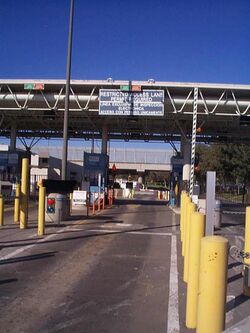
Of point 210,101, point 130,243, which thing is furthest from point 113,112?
point 130,243

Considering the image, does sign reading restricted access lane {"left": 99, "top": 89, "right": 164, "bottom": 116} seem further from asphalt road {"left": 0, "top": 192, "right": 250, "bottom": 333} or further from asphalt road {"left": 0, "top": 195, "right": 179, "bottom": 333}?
asphalt road {"left": 0, "top": 192, "right": 250, "bottom": 333}

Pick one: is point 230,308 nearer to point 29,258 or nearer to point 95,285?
point 95,285

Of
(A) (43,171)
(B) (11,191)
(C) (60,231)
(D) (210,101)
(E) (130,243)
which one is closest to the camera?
(E) (130,243)

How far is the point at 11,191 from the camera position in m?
43.7

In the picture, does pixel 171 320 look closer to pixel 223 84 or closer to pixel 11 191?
pixel 223 84

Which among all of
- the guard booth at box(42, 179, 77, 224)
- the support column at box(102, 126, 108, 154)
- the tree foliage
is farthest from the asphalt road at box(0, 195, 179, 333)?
the tree foliage

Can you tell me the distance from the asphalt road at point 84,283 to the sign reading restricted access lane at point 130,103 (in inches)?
586

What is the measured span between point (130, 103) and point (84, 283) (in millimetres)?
21548

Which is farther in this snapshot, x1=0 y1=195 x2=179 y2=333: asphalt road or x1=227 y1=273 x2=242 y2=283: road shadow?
x1=227 y1=273 x2=242 y2=283: road shadow

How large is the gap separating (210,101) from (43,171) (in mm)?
53551

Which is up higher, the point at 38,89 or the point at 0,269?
the point at 38,89

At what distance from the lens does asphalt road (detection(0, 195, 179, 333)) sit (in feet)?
20.7

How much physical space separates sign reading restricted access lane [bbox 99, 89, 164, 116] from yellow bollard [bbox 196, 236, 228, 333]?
24210 millimetres

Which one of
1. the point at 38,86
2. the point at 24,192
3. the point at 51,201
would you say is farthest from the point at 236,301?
the point at 38,86
